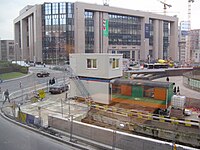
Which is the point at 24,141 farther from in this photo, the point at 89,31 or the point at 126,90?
the point at 89,31

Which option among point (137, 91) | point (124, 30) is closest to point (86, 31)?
point (124, 30)

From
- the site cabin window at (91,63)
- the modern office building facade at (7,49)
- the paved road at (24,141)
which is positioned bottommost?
the paved road at (24,141)

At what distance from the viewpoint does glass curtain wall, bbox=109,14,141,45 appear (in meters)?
88.2

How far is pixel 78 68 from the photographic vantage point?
A: 69.2 feet

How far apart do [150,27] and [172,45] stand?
52.8 feet

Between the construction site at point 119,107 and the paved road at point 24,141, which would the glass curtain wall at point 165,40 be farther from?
the paved road at point 24,141

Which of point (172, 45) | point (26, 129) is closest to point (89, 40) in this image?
point (172, 45)

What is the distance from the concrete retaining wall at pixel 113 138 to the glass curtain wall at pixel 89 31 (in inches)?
2665

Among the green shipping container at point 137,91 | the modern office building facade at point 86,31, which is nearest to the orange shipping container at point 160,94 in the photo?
the green shipping container at point 137,91

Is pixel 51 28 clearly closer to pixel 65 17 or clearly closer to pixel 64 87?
pixel 65 17

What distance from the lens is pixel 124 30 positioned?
302ft

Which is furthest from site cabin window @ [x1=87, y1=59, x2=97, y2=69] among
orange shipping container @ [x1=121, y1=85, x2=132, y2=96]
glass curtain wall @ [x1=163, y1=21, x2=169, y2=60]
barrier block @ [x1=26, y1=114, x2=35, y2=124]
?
glass curtain wall @ [x1=163, y1=21, x2=169, y2=60]

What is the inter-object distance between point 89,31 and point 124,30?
1855cm

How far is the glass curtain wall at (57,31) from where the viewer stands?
7525 centimetres
